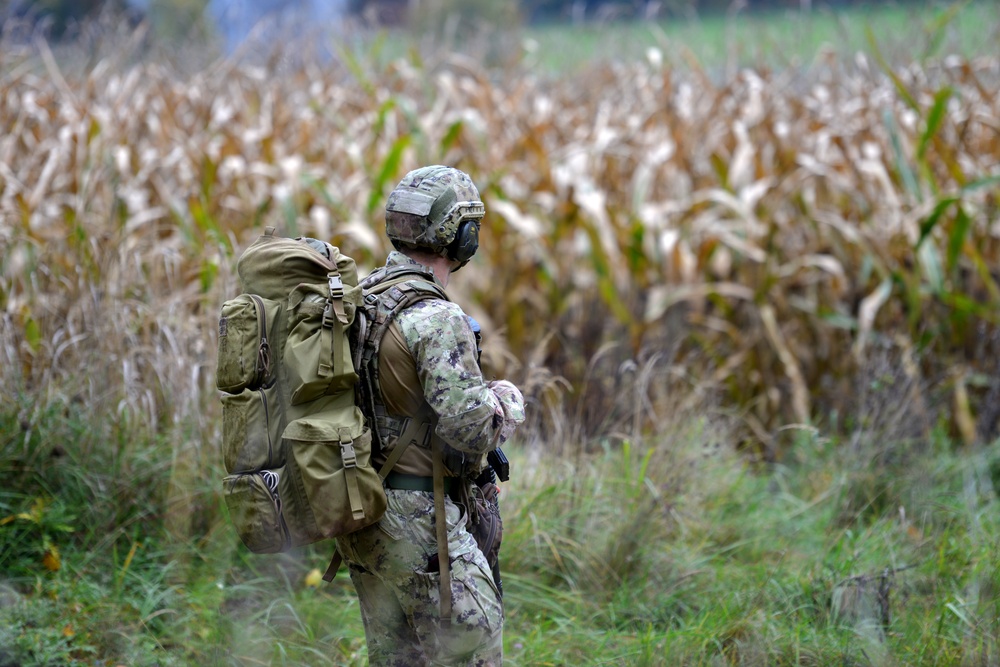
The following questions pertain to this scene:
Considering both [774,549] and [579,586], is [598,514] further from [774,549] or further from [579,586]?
[774,549]

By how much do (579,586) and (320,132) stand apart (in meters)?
4.17

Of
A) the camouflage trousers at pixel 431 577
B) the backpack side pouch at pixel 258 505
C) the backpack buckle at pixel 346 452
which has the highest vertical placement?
the backpack buckle at pixel 346 452

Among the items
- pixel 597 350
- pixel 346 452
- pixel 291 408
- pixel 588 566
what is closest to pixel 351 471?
pixel 346 452

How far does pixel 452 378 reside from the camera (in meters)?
2.24

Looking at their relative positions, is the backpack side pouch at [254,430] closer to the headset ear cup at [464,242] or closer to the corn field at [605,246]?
the headset ear cup at [464,242]

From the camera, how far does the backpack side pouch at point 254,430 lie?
2178 mm

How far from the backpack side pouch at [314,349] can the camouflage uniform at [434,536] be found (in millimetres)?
178

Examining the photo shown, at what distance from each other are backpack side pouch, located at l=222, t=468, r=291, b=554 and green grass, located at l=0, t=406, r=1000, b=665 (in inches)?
42.7

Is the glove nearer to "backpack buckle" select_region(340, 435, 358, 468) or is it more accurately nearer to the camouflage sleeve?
the camouflage sleeve

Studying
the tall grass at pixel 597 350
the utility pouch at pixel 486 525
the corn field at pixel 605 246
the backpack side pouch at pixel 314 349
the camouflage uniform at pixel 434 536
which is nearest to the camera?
the backpack side pouch at pixel 314 349

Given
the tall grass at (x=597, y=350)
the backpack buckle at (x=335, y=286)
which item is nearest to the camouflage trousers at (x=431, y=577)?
the backpack buckle at (x=335, y=286)

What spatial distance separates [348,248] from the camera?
533cm

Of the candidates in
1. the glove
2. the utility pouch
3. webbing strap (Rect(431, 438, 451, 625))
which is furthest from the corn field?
webbing strap (Rect(431, 438, 451, 625))

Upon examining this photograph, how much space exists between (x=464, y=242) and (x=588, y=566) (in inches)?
64.4
